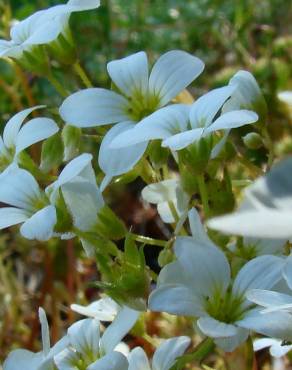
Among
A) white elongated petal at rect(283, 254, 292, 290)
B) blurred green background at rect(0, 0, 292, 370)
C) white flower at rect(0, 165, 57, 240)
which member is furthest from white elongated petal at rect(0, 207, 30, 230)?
blurred green background at rect(0, 0, 292, 370)

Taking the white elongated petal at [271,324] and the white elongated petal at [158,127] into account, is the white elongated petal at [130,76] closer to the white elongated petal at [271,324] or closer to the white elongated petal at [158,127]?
the white elongated petal at [158,127]

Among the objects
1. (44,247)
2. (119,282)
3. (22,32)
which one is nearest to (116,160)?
(119,282)

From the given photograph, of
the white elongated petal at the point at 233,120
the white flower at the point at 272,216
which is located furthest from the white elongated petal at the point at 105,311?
the white flower at the point at 272,216

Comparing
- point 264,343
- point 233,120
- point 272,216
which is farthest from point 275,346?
point 272,216

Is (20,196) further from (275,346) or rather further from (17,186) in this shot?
(275,346)

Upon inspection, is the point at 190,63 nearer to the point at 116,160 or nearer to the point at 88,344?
the point at 116,160

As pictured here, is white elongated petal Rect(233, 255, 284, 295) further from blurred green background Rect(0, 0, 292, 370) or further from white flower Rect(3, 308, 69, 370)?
blurred green background Rect(0, 0, 292, 370)
